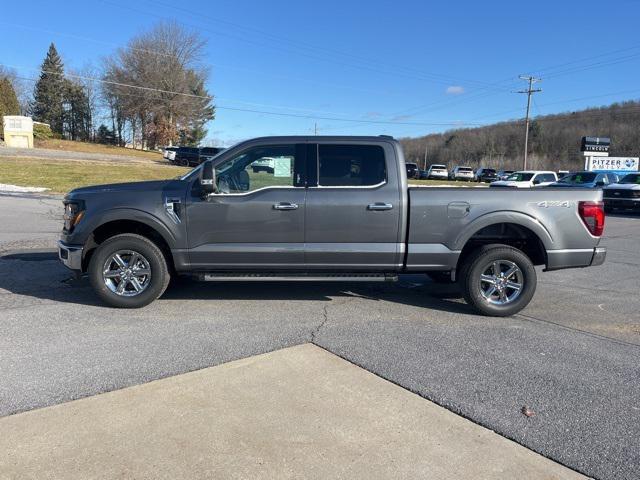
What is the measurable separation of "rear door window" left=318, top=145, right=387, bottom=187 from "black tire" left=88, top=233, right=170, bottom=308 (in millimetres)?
1985

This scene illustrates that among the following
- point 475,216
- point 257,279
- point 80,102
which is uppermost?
point 80,102

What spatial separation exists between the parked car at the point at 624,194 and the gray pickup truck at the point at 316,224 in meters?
17.6

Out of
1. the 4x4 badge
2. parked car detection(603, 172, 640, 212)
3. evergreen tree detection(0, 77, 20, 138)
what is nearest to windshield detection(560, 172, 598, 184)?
parked car detection(603, 172, 640, 212)

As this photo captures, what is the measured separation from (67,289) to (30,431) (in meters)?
3.71

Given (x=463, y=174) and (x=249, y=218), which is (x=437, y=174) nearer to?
(x=463, y=174)

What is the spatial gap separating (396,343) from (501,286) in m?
1.73

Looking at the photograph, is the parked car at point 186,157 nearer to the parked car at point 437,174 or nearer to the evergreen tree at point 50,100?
the parked car at point 437,174

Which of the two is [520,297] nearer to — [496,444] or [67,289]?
[496,444]

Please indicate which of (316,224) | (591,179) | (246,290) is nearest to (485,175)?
(591,179)

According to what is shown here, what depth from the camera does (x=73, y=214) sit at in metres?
5.67

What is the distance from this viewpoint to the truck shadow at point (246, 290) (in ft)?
20.5

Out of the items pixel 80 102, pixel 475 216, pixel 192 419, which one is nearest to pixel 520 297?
pixel 475 216

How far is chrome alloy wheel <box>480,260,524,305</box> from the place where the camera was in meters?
5.79

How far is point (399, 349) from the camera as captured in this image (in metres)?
4.63
